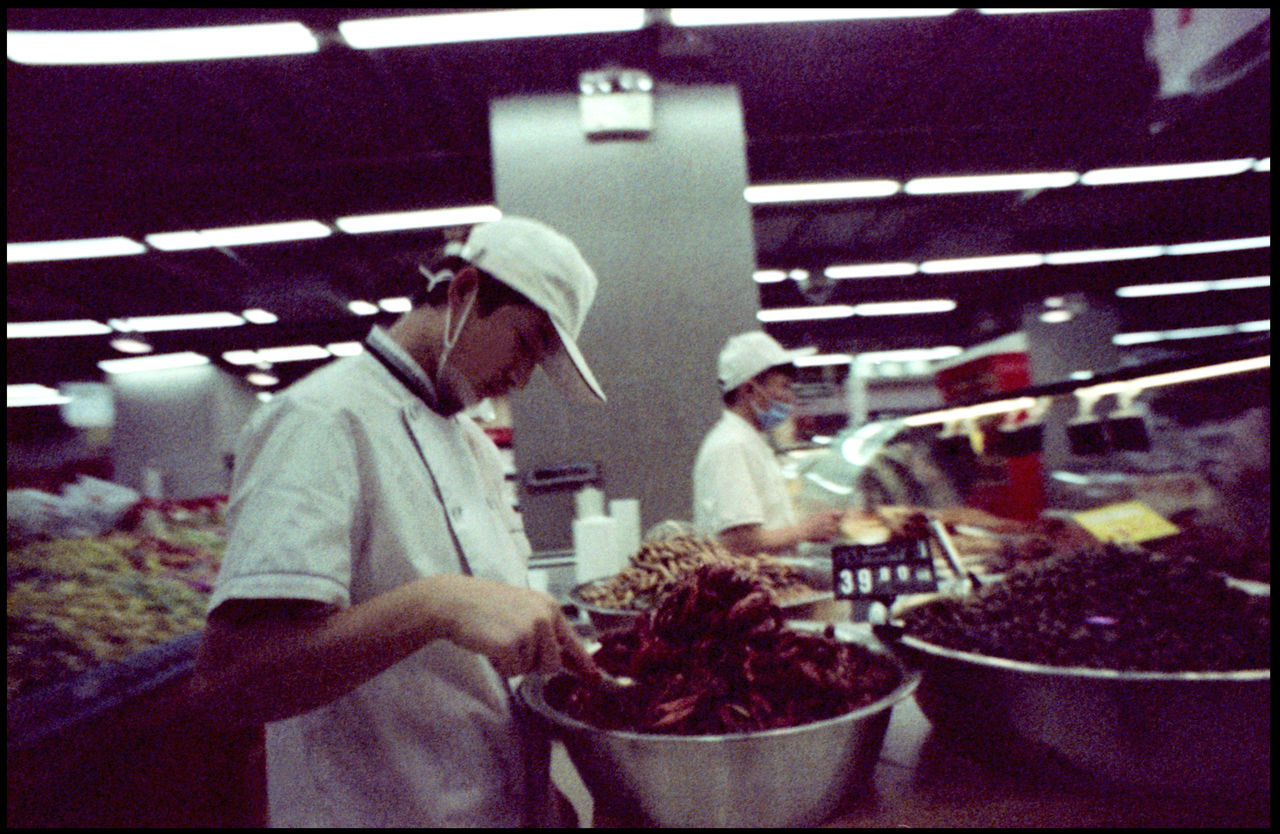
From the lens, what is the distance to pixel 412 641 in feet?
3.26

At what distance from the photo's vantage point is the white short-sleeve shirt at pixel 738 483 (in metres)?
2.67

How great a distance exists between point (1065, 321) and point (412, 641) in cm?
1377

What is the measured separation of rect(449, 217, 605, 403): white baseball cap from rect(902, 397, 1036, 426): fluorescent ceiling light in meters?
2.21

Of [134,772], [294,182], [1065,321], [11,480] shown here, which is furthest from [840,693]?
[1065,321]

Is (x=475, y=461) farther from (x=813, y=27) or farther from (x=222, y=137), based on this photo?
(x=222, y=137)

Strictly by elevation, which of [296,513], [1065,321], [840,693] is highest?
[1065,321]

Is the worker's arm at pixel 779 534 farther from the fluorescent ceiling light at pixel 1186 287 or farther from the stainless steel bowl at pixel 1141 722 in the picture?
the fluorescent ceiling light at pixel 1186 287

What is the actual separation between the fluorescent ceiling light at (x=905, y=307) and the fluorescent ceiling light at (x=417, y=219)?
7.58 m

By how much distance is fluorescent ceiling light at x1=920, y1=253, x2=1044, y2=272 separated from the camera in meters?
8.91

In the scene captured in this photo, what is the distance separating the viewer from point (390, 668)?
1.17m

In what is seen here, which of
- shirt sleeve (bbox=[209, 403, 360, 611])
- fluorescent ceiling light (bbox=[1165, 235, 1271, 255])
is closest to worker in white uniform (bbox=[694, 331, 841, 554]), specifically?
shirt sleeve (bbox=[209, 403, 360, 611])

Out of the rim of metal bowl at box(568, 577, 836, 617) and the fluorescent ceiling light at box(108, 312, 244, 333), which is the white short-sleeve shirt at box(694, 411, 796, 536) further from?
the fluorescent ceiling light at box(108, 312, 244, 333)

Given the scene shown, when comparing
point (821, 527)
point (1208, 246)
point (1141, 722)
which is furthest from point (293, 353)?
point (1208, 246)

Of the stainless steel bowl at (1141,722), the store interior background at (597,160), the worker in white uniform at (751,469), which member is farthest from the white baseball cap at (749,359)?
the stainless steel bowl at (1141,722)
